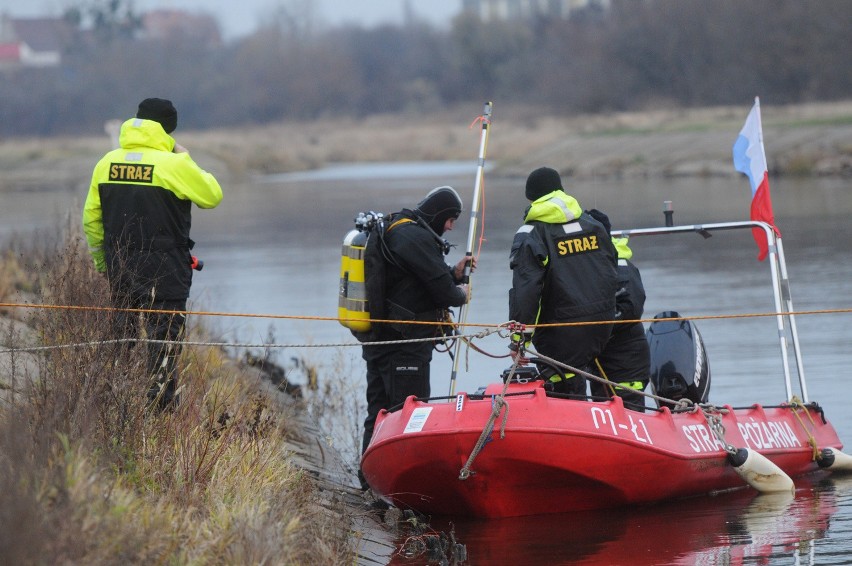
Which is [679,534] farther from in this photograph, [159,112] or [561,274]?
[159,112]

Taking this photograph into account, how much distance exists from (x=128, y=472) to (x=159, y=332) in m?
1.62

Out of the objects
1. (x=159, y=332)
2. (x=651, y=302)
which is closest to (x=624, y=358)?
(x=159, y=332)

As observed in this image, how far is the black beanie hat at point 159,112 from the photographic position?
807 centimetres

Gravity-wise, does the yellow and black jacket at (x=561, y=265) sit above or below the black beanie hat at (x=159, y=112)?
below

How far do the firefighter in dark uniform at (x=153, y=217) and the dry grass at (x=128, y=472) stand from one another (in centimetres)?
21

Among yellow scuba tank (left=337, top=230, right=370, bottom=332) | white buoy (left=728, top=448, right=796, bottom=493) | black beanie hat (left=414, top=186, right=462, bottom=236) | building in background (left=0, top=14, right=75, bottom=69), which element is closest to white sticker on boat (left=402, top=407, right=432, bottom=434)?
yellow scuba tank (left=337, top=230, right=370, bottom=332)

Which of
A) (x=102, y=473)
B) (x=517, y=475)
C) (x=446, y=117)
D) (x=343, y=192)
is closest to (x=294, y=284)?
(x=517, y=475)

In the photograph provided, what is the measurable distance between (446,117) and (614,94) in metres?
17.0

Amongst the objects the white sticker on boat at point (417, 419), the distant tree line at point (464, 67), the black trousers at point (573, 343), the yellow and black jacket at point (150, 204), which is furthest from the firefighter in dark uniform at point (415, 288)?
the distant tree line at point (464, 67)

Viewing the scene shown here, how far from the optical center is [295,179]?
185 feet

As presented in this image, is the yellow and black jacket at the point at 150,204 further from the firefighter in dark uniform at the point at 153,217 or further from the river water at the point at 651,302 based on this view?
the river water at the point at 651,302

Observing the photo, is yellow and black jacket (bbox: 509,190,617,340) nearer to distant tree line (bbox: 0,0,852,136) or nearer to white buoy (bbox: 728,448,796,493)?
white buoy (bbox: 728,448,796,493)

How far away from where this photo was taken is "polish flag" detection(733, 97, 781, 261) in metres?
10.1

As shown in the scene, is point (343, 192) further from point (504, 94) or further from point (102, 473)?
point (504, 94)
